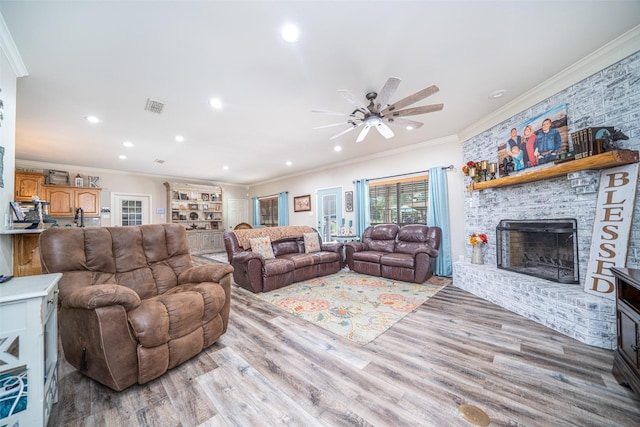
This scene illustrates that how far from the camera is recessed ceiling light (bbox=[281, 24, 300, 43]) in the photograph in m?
1.84

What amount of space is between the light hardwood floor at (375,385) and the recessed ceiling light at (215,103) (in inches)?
112

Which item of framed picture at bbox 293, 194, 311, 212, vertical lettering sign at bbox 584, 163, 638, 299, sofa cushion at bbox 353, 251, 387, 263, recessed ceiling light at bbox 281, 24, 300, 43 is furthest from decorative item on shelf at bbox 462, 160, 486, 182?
framed picture at bbox 293, 194, 311, 212

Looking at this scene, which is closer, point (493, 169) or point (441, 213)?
point (493, 169)

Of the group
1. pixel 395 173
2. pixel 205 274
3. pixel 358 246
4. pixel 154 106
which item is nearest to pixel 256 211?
pixel 358 246

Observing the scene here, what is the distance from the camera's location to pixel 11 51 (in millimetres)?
1996

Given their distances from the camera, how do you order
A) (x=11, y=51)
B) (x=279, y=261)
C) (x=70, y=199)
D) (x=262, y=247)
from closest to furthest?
(x=11, y=51)
(x=279, y=261)
(x=262, y=247)
(x=70, y=199)

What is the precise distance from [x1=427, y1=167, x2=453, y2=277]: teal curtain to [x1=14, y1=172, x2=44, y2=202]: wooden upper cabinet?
28.9 feet

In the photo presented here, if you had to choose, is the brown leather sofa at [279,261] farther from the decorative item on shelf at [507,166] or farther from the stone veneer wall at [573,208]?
the decorative item on shelf at [507,166]

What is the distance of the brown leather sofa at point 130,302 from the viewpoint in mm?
1562

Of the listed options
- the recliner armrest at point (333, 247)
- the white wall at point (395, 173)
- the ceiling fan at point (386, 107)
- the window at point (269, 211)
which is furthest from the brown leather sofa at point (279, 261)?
the window at point (269, 211)

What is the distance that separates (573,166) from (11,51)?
5497mm

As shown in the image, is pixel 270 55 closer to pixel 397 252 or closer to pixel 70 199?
pixel 397 252

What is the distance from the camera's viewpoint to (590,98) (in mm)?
2438

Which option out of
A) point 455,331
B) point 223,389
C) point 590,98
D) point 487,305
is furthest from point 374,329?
point 590,98
